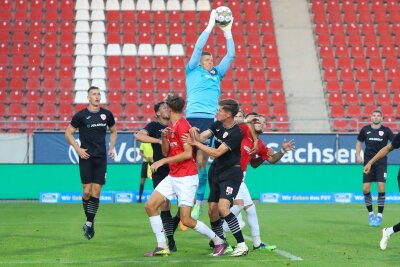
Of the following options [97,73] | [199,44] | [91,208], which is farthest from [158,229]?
[97,73]

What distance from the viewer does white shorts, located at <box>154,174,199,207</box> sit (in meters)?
10.4

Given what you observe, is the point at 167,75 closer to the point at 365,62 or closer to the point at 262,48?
the point at 262,48

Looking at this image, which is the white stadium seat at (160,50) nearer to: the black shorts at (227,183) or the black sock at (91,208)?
the black sock at (91,208)

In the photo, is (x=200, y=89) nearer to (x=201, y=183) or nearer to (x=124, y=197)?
(x=201, y=183)

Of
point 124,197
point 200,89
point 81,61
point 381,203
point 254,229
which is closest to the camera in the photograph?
point 254,229

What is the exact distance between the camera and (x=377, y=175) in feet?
57.7

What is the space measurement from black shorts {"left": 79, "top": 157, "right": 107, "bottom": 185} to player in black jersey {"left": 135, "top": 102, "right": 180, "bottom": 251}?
3.51 ft

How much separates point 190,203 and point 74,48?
25294 mm

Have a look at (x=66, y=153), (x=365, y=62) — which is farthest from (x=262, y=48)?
(x=66, y=153)

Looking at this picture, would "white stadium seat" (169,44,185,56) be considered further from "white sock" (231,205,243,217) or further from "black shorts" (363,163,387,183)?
"white sock" (231,205,243,217)

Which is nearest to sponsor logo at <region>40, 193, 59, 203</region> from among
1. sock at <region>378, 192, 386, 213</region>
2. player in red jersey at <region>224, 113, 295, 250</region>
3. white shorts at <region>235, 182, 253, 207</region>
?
sock at <region>378, 192, 386, 213</region>

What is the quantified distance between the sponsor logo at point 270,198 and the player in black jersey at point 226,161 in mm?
14752

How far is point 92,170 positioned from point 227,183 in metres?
3.54

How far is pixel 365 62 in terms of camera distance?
35.6m
